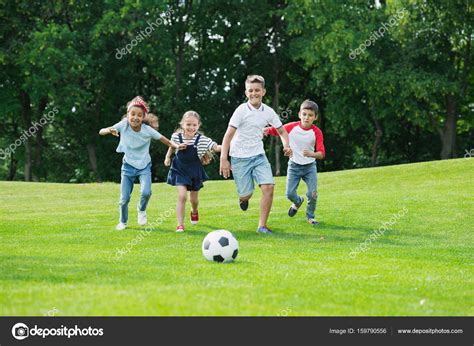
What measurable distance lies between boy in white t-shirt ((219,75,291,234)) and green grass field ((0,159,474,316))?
32.0 inches

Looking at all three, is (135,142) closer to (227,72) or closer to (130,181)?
(130,181)

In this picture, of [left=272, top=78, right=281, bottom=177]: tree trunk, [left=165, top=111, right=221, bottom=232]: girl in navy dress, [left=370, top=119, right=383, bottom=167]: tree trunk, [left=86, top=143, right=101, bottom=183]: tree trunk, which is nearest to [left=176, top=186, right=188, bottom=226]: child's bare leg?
[left=165, top=111, right=221, bottom=232]: girl in navy dress

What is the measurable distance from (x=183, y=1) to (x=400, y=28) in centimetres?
1383

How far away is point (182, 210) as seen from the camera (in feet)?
38.1

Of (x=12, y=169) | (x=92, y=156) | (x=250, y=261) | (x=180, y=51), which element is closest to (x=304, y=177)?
(x=250, y=261)

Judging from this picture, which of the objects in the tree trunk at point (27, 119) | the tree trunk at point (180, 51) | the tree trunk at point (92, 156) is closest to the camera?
the tree trunk at point (27, 119)

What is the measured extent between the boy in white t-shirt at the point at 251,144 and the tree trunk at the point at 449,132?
2645cm

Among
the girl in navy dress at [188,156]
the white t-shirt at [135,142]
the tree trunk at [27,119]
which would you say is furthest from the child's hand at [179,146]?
the tree trunk at [27,119]

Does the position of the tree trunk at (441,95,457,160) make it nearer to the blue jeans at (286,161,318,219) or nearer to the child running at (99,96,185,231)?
the blue jeans at (286,161,318,219)

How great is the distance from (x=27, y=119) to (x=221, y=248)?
112 feet

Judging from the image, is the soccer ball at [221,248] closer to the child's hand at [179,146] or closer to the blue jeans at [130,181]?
the child's hand at [179,146]

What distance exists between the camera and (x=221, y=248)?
8.30 meters

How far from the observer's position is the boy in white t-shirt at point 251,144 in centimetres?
1117

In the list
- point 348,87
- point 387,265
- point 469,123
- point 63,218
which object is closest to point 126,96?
point 348,87
